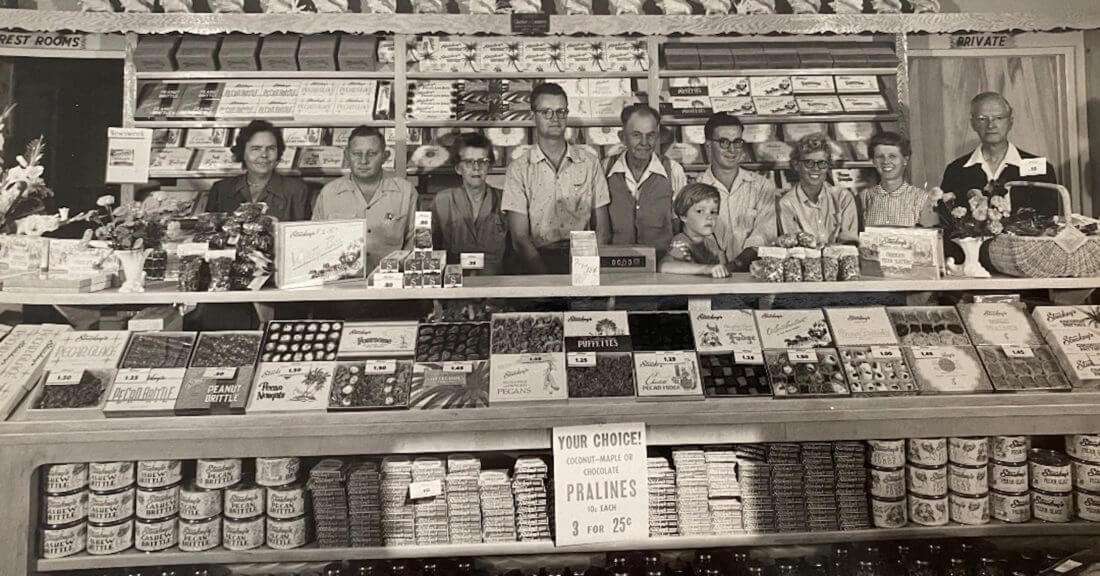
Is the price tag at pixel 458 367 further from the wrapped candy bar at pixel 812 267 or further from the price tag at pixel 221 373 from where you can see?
the wrapped candy bar at pixel 812 267

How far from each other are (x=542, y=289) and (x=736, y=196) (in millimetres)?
1301

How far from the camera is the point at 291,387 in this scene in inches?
91.2

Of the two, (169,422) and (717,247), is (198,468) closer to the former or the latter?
(169,422)

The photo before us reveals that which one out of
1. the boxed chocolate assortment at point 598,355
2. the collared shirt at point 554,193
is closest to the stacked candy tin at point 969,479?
the boxed chocolate assortment at point 598,355

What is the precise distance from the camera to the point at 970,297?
276 centimetres

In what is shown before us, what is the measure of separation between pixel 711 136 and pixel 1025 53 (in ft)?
5.48

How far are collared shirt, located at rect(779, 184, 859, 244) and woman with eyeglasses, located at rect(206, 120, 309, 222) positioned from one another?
7.92 feet

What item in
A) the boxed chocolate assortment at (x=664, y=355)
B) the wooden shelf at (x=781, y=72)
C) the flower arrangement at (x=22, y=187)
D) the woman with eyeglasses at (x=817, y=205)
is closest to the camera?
the boxed chocolate assortment at (x=664, y=355)

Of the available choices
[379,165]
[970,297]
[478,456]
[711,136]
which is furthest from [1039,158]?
[379,165]

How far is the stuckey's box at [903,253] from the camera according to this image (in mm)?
2488

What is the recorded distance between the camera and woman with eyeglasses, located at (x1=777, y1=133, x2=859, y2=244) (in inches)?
124

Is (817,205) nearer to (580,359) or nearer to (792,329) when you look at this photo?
(792,329)

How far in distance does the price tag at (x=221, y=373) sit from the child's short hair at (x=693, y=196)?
2.04 metres

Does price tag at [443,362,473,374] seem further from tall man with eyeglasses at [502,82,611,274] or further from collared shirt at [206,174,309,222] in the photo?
collared shirt at [206,174,309,222]
